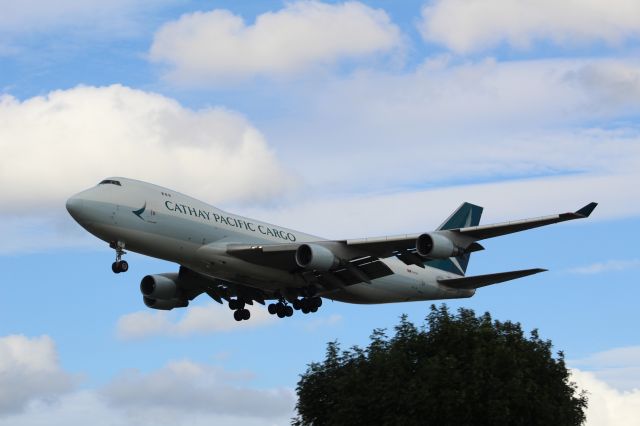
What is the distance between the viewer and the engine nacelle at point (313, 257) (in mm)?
54531

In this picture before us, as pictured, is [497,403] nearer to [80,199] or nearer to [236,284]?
[236,284]

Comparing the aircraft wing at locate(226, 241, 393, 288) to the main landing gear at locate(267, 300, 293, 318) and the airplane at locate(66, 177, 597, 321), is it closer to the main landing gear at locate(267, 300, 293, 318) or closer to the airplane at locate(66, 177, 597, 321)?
the airplane at locate(66, 177, 597, 321)

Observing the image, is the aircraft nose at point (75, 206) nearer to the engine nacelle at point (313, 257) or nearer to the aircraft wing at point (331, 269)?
the aircraft wing at point (331, 269)

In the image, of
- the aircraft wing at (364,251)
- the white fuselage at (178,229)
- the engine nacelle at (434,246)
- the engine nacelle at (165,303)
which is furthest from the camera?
the engine nacelle at (165,303)

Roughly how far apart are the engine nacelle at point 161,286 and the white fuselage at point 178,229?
252 inches

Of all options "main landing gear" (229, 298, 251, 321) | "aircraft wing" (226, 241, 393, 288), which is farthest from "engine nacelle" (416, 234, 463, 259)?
"main landing gear" (229, 298, 251, 321)

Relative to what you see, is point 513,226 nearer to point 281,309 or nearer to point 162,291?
→ point 281,309

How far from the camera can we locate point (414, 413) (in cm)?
5384

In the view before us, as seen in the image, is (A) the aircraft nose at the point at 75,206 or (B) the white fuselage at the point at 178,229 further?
(B) the white fuselage at the point at 178,229

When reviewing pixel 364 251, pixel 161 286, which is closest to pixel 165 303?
pixel 161 286

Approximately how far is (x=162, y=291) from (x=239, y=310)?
14.1ft

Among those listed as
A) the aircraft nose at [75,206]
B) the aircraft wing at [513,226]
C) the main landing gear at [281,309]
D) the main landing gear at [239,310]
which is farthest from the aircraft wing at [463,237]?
the aircraft nose at [75,206]

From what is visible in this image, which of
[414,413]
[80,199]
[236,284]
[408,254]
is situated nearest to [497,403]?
[414,413]

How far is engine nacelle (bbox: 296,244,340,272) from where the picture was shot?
54531mm
